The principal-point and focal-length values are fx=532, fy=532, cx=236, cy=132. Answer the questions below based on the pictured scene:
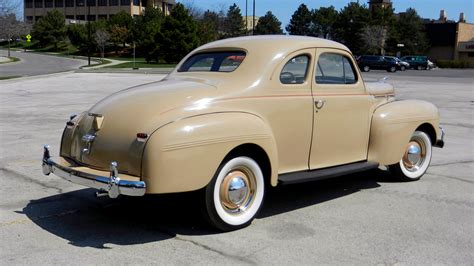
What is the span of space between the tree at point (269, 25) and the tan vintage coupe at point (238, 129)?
321 ft

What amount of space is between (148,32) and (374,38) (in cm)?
3548

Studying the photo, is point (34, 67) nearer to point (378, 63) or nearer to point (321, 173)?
point (378, 63)

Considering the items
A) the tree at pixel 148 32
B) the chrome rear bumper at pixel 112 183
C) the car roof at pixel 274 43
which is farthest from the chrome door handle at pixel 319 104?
the tree at pixel 148 32

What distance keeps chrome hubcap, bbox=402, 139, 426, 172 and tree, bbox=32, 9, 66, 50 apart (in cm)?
9741

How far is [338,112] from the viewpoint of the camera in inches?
229

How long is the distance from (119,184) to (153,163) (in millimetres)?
326

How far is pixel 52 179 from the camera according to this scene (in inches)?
276

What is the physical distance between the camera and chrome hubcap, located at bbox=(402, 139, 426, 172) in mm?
7004

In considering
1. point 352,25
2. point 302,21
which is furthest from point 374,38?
point 302,21

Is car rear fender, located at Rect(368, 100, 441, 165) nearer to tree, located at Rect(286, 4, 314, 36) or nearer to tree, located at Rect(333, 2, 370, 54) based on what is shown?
tree, located at Rect(333, 2, 370, 54)

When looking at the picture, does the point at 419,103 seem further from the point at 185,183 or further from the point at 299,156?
the point at 185,183

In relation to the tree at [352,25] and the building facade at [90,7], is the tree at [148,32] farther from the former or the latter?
the tree at [352,25]

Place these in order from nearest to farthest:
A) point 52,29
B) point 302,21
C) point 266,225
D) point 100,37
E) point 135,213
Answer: point 266,225 → point 135,213 → point 100,37 → point 52,29 → point 302,21

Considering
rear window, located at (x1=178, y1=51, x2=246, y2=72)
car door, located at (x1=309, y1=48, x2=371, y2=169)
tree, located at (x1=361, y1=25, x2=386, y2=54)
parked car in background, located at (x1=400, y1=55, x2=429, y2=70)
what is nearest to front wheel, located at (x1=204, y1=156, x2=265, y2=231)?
car door, located at (x1=309, y1=48, x2=371, y2=169)
